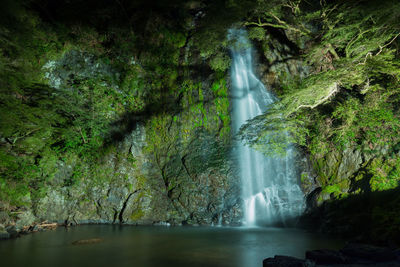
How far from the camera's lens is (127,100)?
1424 centimetres

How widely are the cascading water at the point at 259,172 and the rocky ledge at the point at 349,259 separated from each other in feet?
18.6

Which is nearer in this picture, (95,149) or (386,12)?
(386,12)

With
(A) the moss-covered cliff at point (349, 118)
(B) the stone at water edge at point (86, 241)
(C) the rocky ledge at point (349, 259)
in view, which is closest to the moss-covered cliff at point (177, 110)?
(A) the moss-covered cliff at point (349, 118)

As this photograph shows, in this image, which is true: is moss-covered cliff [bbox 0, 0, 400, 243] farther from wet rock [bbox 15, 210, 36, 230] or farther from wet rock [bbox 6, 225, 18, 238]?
wet rock [bbox 6, 225, 18, 238]

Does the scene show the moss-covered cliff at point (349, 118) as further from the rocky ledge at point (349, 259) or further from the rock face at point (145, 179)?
the rock face at point (145, 179)

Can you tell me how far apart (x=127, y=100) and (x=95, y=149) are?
320 centimetres

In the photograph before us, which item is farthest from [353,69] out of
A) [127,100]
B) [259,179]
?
[127,100]

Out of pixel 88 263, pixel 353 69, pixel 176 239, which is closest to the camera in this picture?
pixel 88 263

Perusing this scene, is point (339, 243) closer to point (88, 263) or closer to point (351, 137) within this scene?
point (351, 137)

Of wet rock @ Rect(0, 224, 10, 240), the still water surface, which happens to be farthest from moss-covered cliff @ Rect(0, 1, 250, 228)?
the still water surface

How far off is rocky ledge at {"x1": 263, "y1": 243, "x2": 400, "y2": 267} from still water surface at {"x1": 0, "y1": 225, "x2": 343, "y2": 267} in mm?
1198

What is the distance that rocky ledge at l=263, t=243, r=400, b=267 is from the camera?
4.63 m

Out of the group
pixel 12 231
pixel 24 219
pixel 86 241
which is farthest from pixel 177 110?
pixel 12 231

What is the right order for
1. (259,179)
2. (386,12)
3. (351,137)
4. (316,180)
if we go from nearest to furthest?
(386,12) < (351,137) < (316,180) < (259,179)
